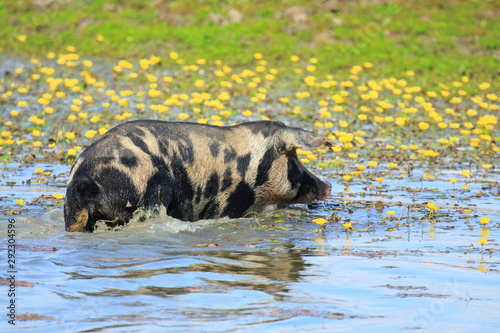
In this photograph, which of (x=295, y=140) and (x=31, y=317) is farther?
(x=295, y=140)

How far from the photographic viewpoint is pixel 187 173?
6973 millimetres

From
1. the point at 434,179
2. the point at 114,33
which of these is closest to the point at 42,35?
the point at 114,33

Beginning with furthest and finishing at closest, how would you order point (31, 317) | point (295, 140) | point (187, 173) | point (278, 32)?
point (278, 32)
point (295, 140)
point (187, 173)
point (31, 317)

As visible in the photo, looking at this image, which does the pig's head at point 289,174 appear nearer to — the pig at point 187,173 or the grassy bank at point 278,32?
the pig at point 187,173

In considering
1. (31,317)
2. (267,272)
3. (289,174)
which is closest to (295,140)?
(289,174)

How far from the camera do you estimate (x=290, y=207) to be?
809 cm

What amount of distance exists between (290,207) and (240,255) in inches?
80.5

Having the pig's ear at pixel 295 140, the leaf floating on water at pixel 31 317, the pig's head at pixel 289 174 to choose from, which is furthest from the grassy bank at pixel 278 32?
the leaf floating on water at pixel 31 317

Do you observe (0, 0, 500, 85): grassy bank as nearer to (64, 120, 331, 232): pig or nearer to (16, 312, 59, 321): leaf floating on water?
(64, 120, 331, 232): pig

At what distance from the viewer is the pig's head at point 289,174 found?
7488 mm

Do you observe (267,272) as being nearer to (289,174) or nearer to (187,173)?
(187,173)

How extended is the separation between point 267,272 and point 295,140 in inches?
83.3

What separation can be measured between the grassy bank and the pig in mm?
7710

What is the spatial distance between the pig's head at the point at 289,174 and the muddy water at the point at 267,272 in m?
0.16
